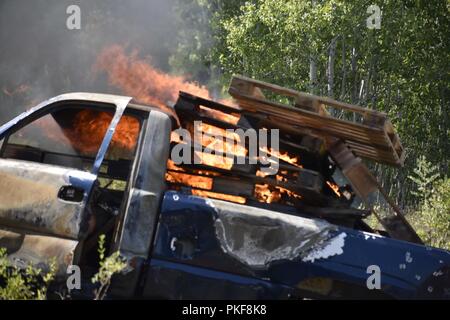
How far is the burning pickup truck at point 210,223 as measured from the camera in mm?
4688

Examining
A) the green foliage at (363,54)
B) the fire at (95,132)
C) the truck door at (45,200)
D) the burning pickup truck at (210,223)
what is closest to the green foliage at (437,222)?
the burning pickup truck at (210,223)

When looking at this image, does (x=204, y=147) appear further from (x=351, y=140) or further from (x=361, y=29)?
(x=361, y=29)

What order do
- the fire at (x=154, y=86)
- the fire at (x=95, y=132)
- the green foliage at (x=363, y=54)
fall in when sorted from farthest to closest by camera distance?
the green foliage at (x=363, y=54) → the fire at (x=154, y=86) → the fire at (x=95, y=132)

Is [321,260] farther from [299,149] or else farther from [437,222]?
[437,222]

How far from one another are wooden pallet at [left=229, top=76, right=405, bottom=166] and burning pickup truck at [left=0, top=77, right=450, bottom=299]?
0.01m

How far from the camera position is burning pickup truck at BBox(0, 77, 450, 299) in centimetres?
469

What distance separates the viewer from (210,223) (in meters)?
4.73

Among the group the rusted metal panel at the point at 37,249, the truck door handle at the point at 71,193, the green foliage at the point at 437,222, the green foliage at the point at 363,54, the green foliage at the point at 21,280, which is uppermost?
the green foliage at the point at 363,54

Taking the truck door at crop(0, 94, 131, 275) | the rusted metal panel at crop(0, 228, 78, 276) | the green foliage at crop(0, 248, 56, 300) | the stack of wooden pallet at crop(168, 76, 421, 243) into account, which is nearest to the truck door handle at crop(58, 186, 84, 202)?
the truck door at crop(0, 94, 131, 275)

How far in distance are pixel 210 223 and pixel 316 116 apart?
3.92 ft

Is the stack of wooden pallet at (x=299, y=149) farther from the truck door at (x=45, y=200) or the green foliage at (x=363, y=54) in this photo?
the green foliage at (x=363, y=54)

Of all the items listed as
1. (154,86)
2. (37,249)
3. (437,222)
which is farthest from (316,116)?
(437,222)

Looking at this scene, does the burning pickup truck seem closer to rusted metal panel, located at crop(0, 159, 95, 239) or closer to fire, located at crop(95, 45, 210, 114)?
rusted metal panel, located at crop(0, 159, 95, 239)

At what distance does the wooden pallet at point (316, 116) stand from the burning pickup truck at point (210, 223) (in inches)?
0.5
